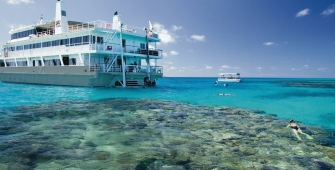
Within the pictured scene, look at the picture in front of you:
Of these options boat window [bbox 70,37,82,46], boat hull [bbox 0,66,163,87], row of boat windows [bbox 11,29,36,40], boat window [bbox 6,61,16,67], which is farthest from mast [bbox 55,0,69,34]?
boat window [bbox 6,61,16,67]

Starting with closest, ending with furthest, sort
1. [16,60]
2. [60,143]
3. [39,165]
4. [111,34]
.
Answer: [39,165] < [60,143] < [111,34] < [16,60]

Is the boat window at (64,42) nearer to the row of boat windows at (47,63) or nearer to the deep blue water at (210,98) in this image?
the row of boat windows at (47,63)

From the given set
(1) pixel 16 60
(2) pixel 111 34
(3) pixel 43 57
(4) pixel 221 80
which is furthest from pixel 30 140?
(4) pixel 221 80

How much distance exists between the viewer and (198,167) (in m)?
6.08

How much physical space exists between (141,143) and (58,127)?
389 cm

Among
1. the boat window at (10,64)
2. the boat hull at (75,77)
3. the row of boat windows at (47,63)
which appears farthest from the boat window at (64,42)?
the boat window at (10,64)

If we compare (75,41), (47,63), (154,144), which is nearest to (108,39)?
(75,41)

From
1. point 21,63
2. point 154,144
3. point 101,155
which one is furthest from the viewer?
point 21,63

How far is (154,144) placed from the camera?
Answer: 7.90 meters

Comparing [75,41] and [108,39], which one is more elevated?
[108,39]

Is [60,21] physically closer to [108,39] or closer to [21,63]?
[108,39]

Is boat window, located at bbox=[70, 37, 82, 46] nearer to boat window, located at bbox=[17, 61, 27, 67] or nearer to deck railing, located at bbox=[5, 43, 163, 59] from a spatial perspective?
deck railing, located at bbox=[5, 43, 163, 59]

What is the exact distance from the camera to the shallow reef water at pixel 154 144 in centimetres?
630

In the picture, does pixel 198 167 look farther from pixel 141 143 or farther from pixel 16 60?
pixel 16 60
